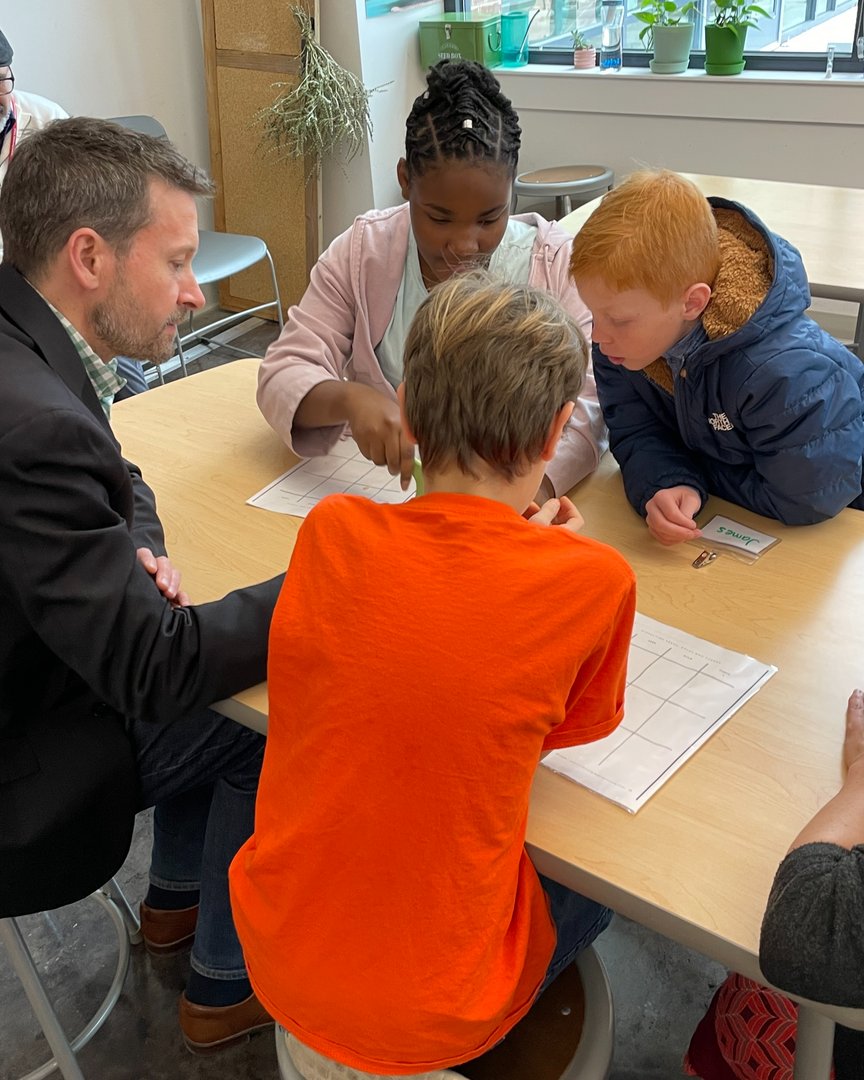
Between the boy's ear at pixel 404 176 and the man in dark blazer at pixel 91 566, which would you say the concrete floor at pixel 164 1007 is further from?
the boy's ear at pixel 404 176

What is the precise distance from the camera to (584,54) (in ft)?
14.2

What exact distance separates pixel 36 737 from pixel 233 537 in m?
0.38

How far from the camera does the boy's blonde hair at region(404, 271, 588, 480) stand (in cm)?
95

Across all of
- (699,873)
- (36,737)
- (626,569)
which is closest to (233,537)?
(36,737)

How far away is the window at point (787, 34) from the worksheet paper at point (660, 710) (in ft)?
11.4

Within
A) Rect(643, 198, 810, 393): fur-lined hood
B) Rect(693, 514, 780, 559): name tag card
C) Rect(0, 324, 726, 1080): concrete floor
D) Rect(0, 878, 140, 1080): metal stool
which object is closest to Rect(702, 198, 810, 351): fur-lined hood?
Rect(643, 198, 810, 393): fur-lined hood

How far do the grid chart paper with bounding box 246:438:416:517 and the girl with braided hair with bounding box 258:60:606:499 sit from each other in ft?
0.11

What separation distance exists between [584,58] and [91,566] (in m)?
3.94

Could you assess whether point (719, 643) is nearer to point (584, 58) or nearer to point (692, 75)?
point (692, 75)

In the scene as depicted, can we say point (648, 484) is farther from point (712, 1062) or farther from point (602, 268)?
point (712, 1062)

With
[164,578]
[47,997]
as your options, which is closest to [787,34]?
[164,578]

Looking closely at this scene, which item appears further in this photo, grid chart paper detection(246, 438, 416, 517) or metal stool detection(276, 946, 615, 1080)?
grid chart paper detection(246, 438, 416, 517)

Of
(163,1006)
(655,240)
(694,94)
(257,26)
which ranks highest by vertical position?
(257,26)

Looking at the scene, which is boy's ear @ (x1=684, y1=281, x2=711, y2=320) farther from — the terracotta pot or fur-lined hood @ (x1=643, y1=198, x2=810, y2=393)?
the terracotta pot
